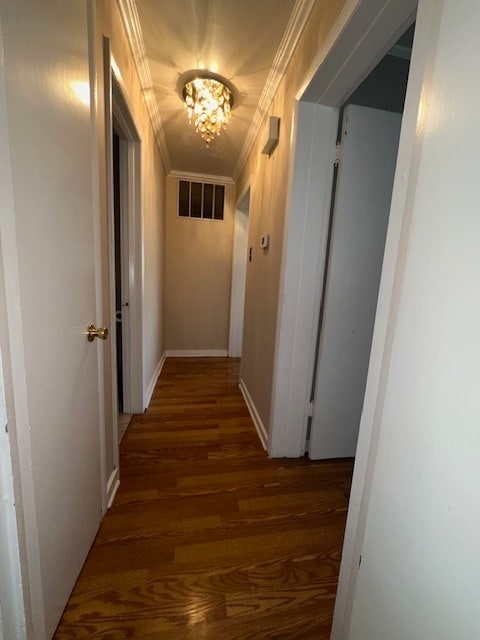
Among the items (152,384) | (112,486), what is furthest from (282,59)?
(152,384)

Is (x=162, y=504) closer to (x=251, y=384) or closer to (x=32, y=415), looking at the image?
(x=32, y=415)

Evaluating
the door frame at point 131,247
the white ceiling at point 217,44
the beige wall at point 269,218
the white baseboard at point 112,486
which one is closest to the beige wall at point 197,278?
the beige wall at point 269,218

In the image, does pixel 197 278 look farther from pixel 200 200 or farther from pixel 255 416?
pixel 255 416

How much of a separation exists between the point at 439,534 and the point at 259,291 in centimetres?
178

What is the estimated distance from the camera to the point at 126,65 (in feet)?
4.59

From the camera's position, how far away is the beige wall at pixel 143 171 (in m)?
1.07

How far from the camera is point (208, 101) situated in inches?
67.2

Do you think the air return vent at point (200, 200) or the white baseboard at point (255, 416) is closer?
the white baseboard at point (255, 416)

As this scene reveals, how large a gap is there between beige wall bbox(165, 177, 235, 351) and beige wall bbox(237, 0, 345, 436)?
3.21ft

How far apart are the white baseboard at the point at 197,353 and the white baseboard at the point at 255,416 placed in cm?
109

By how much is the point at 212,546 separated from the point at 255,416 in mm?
1033

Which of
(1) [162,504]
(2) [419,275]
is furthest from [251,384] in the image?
(2) [419,275]

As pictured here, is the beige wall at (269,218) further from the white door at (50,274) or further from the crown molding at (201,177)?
the white door at (50,274)

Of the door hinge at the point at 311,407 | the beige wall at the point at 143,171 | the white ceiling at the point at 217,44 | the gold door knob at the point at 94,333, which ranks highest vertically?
the white ceiling at the point at 217,44
